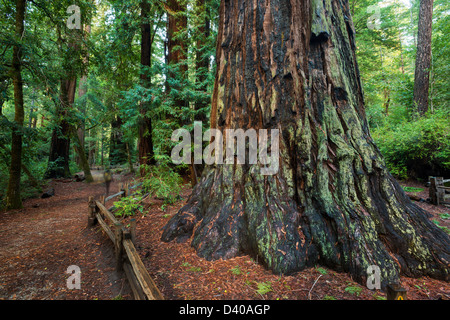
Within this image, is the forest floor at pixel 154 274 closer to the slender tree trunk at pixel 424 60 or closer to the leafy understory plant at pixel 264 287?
the leafy understory plant at pixel 264 287

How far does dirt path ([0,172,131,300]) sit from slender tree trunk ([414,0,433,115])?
50.0 feet

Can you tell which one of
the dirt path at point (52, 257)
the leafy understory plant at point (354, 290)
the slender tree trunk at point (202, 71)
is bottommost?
the dirt path at point (52, 257)

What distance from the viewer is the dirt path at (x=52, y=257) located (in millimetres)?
3379

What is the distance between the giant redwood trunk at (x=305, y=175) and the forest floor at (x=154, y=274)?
200 millimetres

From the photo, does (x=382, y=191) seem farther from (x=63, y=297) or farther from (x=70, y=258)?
(x=70, y=258)

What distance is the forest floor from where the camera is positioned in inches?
110

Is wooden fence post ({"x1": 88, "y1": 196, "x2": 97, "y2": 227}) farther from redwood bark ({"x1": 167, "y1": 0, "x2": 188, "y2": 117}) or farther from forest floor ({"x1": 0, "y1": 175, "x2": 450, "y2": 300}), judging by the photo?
redwood bark ({"x1": 167, "y1": 0, "x2": 188, "y2": 117})

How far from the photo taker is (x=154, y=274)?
3350 millimetres

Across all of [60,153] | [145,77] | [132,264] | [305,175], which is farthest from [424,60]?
[60,153]

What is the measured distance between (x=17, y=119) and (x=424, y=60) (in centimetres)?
1891

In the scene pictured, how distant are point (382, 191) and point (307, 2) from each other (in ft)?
12.0

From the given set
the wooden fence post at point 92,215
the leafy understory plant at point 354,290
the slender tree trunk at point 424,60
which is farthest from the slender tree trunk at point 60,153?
the slender tree trunk at point 424,60

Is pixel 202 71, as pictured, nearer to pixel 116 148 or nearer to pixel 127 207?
pixel 127 207

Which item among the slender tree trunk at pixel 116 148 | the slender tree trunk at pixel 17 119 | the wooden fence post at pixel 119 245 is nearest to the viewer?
the wooden fence post at pixel 119 245
